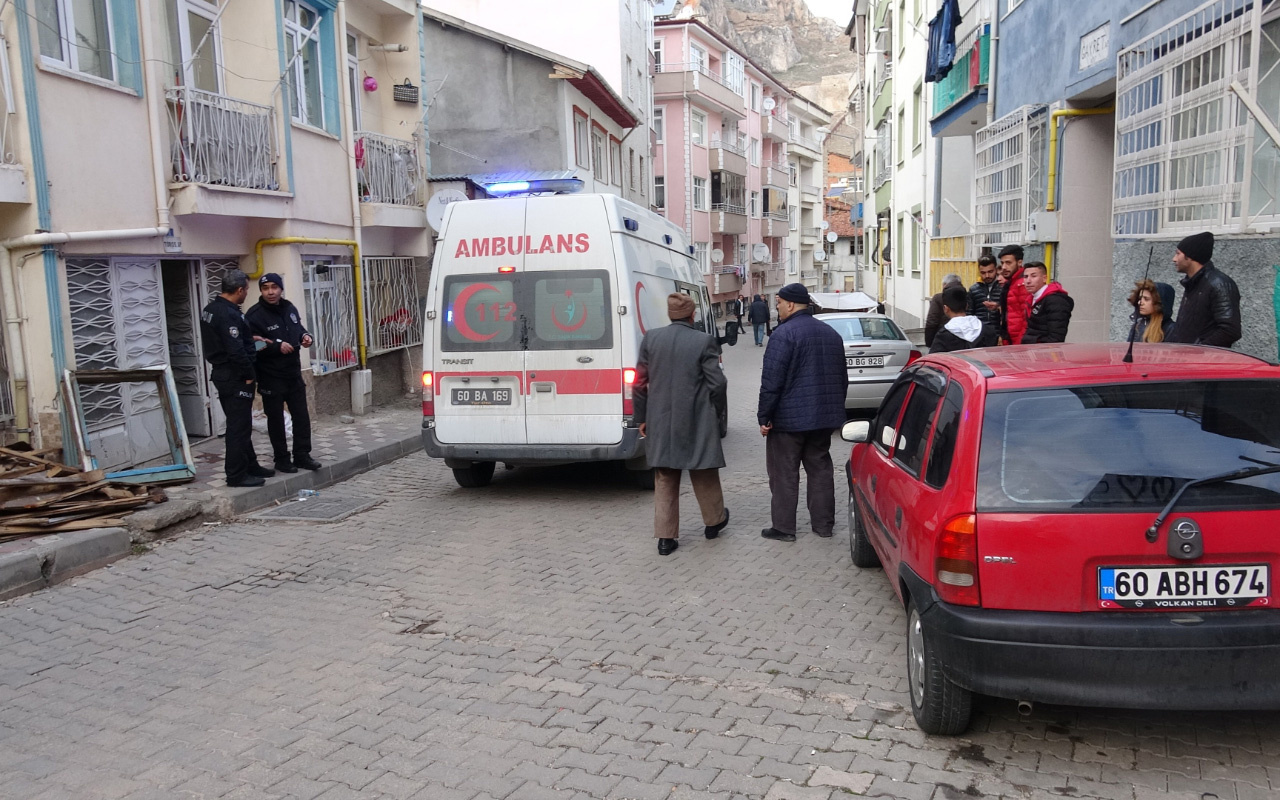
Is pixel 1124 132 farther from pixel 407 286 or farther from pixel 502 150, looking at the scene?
pixel 502 150

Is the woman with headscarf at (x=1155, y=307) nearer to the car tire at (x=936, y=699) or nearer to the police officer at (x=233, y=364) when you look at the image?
the car tire at (x=936, y=699)

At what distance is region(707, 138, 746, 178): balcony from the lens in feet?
155

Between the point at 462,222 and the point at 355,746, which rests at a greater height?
the point at 462,222

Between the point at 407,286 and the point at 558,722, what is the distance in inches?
548

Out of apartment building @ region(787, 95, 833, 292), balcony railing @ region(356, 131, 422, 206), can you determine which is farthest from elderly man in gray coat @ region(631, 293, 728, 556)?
apartment building @ region(787, 95, 833, 292)

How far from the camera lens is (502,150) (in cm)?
2158

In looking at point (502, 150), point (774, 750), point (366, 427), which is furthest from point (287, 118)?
point (774, 750)

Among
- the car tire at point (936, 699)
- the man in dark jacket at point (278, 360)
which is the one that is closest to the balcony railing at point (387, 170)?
the man in dark jacket at point (278, 360)

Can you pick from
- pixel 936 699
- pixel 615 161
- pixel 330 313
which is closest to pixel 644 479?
pixel 936 699

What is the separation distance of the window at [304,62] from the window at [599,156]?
12.0 meters

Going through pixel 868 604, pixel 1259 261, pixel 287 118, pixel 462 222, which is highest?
pixel 287 118

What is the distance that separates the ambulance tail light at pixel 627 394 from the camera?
8320 millimetres

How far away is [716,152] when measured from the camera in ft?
155

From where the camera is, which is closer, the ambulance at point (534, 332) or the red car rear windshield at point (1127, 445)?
the red car rear windshield at point (1127, 445)
